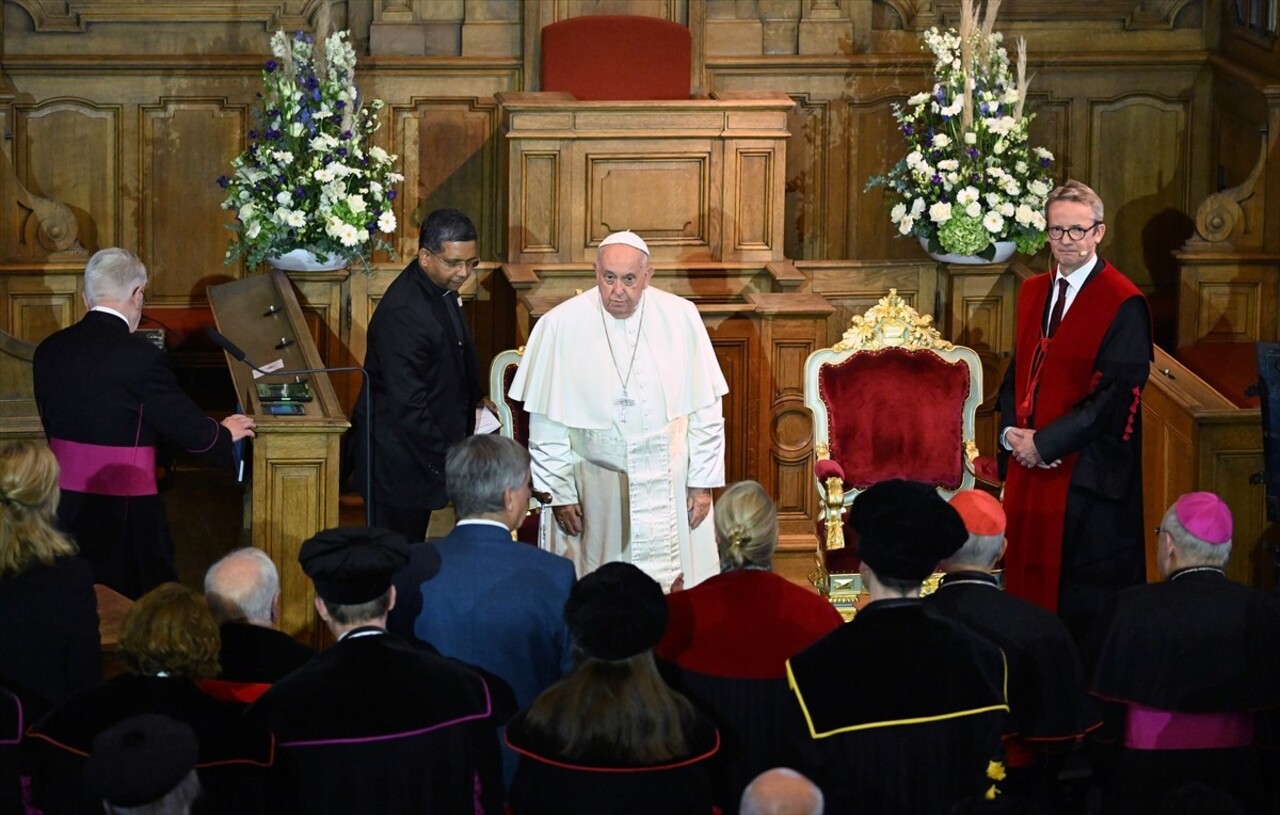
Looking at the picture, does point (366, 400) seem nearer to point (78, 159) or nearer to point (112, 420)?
point (112, 420)

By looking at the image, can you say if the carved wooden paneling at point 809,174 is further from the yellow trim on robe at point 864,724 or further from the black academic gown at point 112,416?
the yellow trim on robe at point 864,724

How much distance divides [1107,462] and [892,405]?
3.42ft

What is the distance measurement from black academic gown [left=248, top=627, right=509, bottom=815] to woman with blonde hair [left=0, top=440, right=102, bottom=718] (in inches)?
35.7

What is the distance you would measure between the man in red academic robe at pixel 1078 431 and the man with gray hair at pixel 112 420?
108 inches

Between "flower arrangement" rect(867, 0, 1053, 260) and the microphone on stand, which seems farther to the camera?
Answer: "flower arrangement" rect(867, 0, 1053, 260)

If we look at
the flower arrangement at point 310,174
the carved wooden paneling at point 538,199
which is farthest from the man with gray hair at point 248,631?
the carved wooden paneling at point 538,199

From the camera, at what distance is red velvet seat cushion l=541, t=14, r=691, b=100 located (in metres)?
10.3

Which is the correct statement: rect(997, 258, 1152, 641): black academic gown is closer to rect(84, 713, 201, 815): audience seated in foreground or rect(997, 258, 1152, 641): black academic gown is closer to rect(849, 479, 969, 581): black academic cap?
rect(849, 479, 969, 581): black academic cap

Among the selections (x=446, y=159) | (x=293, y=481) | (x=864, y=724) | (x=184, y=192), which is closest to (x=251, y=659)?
(x=864, y=724)

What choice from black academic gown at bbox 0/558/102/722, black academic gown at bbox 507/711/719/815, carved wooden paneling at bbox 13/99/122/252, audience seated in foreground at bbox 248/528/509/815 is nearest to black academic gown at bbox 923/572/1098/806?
black academic gown at bbox 507/711/719/815

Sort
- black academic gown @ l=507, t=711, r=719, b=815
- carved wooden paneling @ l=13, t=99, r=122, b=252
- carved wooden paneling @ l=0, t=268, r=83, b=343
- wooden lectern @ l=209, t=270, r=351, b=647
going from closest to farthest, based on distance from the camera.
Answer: black academic gown @ l=507, t=711, r=719, b=815 < wooden lectern @ l=209, t=270, r=351, b=647 < carved wooden paneling @ l=0, t=268, r=83, b=343 < carved wooden paneling @ l=13, t=99, r=122, b=252

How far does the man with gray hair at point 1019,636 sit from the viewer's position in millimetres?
4832

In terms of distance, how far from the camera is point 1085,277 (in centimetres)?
682

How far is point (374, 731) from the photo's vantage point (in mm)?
4230
